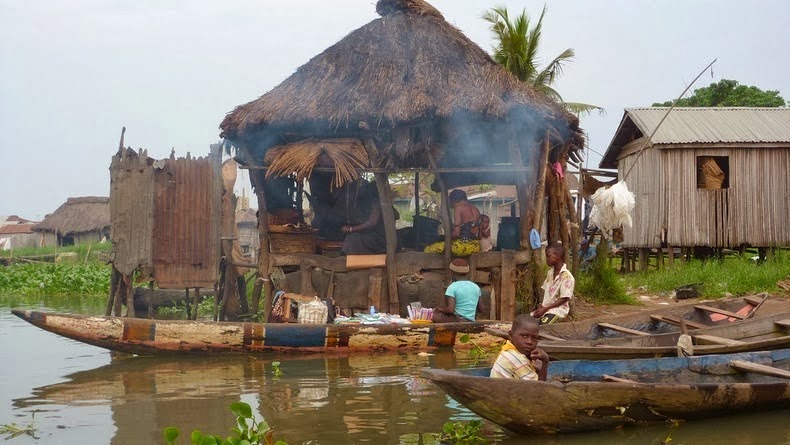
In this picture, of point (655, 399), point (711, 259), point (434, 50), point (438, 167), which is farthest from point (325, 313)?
point (711, 259)

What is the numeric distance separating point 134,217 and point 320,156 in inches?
110

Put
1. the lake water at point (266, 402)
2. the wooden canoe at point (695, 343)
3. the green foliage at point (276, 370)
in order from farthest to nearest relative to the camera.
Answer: the green foliage at point (276, 370)
the wooden canoe at point (695, 343)
the lake water at point (266, 402)

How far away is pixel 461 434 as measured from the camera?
6113mm

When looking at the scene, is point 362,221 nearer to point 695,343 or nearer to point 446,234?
point 446,234

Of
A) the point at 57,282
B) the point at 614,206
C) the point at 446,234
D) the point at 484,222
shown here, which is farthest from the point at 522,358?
the point at 57,282

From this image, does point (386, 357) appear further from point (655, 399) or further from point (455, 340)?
point (655, 399)

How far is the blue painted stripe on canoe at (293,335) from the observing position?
32.5 feet

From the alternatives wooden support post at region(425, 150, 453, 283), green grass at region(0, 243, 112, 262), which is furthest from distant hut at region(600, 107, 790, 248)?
green grass at region(0, 243, 112, 262)

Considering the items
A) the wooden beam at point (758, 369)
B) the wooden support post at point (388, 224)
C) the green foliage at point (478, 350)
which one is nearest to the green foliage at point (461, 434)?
the wooden beam at point (758, 369)

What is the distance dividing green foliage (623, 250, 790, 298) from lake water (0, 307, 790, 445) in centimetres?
674

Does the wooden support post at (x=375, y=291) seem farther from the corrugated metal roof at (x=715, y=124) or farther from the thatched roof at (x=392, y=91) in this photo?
the corrugated metal roof at (x=715, y=124)

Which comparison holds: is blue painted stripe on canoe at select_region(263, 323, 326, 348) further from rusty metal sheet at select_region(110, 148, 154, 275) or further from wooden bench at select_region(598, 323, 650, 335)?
wooden bench at select_region(598, 323, 650, 335)

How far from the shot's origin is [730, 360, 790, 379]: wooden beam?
670 cm

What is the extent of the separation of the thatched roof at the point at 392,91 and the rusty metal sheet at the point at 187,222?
733 millimetres
